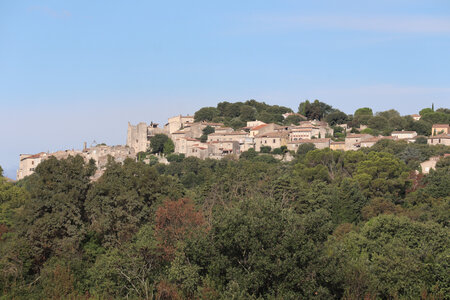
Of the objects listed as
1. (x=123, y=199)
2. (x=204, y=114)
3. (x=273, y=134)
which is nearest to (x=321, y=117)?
(x=204, y=114)

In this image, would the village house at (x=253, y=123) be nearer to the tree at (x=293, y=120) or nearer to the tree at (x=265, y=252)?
the tree at (x=293, y=120)

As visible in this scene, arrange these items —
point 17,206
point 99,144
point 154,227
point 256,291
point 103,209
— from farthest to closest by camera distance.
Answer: point 99,144 → point 17,206 → point 103,209 → point 154,227 → point 256,291

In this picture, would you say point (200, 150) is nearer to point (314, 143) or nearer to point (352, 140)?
point (314, 143)

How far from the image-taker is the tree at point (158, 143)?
69.1m

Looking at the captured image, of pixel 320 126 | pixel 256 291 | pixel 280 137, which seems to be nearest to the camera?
pixel 256 291

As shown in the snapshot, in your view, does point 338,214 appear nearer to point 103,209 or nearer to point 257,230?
point 103,209

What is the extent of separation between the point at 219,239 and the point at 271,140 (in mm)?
47062

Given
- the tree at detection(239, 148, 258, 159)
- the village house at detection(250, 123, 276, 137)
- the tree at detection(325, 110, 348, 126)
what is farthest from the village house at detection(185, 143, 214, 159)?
the tree at detection(325, 110, 348, 126)

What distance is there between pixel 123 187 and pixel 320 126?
45.8 metres

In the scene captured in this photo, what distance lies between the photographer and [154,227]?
2341cm

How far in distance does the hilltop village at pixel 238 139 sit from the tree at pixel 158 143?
0.42 meters

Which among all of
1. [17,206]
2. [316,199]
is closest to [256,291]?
[316,199]

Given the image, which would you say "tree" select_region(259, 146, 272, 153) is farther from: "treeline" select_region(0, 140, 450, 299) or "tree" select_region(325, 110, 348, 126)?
"treeline" select_region(0, 140, 450, 299)

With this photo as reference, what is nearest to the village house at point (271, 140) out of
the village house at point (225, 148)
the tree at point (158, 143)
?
the village house at point (225, 148)
